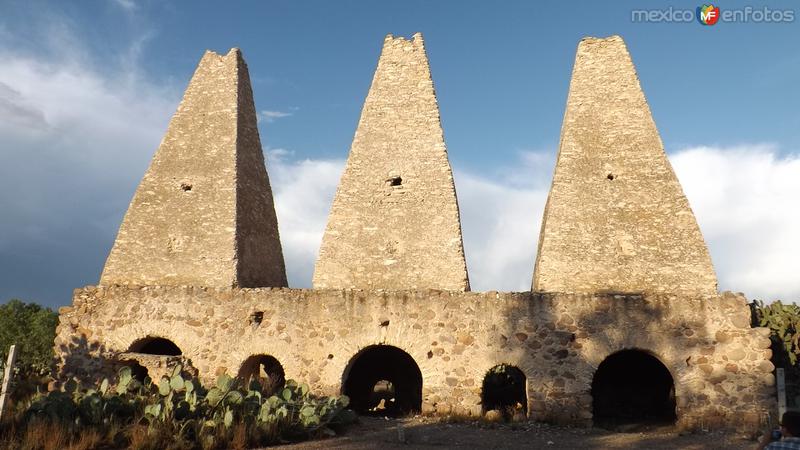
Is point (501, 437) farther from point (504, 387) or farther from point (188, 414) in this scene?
point (504, 387)

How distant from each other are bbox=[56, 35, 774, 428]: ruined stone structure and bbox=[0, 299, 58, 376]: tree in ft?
12.9

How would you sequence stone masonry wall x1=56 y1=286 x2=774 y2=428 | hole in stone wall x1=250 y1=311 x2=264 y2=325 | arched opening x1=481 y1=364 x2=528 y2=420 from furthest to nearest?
arched opening x1=481 y1=364 x2=528 y2=420
hole in stone wall x1=250 y1=311 x2=264 y2=325
stone masonry wall x1=56 y1=286 x2=774 y2=428

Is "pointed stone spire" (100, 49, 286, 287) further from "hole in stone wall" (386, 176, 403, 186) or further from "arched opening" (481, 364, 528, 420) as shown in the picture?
"arched opening" (481, 364, 528, 420)

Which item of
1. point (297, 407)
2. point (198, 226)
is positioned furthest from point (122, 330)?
point (297, 407)

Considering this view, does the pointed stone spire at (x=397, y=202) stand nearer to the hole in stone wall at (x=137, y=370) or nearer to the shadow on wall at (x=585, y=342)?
the shadow on wall at (x=585, y=342)

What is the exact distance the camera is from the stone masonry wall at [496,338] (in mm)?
10688

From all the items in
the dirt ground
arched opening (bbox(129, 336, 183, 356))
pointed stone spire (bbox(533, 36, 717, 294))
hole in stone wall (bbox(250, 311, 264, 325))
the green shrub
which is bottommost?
the dirt ground

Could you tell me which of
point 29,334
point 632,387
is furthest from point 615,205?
point 29,334

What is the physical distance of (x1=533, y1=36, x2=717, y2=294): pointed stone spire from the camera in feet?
45.0

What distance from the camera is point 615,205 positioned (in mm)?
14430

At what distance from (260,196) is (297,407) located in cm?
834

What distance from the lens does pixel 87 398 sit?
8742 mm

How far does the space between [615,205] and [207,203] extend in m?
10.3

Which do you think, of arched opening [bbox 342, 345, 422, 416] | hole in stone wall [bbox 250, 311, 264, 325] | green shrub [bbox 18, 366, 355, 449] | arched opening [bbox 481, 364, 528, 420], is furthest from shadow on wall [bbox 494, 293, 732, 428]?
hole in stone wall [bbox 250, 311, 264, 325]
